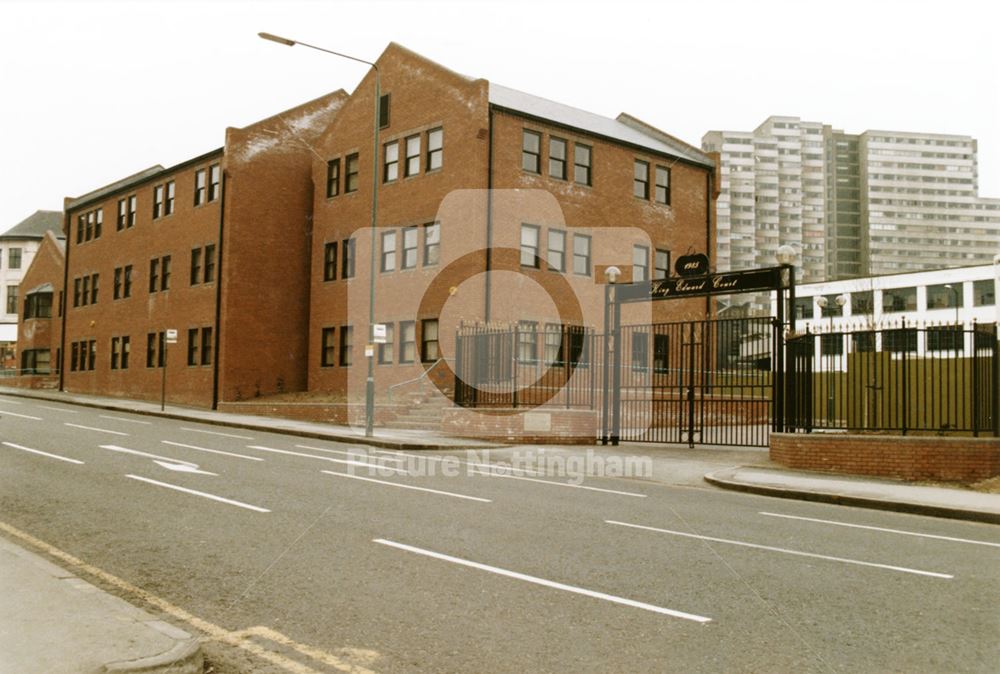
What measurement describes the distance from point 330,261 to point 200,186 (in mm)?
8225

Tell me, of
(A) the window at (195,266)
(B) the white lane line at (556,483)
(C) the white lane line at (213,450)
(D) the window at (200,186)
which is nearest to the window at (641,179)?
(D) the window at (200,186)

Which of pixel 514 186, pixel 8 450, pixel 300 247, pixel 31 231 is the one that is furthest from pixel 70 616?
pixel 31 231

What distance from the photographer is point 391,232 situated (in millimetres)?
33156

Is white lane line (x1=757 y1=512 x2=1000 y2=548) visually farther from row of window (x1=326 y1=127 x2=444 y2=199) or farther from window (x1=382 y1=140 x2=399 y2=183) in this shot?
window (x1=382 y1=140 x2=399 y2=183)

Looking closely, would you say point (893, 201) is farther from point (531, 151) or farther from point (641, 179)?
point (531, 151)

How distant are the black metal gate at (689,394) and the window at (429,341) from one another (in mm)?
6996

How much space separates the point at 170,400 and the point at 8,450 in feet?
73.4

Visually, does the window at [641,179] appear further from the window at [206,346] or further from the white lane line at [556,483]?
the white lane line at [556,483]

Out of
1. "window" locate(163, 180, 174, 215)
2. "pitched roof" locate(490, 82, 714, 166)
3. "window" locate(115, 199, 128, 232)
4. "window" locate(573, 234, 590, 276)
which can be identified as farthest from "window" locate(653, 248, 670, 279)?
"window" locate(115, 199, 128, 232)

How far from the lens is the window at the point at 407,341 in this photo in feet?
104

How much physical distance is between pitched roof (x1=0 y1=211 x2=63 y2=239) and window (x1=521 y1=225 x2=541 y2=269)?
64.9 m

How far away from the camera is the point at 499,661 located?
5281mm

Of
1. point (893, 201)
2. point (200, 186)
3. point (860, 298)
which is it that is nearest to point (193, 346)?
point (200, 186)

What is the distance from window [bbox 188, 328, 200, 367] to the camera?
125ft
